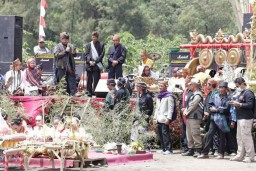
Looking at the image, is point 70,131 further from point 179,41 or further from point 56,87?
point 179,41

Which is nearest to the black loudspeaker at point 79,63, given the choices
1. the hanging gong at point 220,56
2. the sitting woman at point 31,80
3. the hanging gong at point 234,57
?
the hanging gong at point 220,56

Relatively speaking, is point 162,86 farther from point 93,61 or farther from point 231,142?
point 93,61

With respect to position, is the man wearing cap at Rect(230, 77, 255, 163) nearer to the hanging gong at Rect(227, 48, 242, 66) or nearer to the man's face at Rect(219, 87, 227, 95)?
the man's face at Rect(219, 87, 227, 95)

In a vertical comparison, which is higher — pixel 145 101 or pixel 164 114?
pixel 145 101

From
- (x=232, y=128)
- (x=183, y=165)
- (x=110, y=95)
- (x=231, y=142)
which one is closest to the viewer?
(x=183, y=165)

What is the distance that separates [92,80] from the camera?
75.9 ft

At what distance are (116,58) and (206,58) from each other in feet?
21.5

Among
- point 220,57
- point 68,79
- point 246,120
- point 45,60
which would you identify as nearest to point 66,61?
point 68,79

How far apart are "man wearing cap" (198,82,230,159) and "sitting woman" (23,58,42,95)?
4766mm

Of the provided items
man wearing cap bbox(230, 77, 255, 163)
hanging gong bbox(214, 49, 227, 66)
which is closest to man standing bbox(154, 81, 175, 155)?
man wearing cap bbox(230, 77, 255, 163)

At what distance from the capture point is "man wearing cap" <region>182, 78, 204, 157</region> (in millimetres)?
19881

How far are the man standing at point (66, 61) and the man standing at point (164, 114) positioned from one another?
7.73ft

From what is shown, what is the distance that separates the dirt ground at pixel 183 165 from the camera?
17562mm

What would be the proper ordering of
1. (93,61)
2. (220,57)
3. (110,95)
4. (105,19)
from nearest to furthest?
(110,95) < (93,61) < (220,57) < (105,19)
